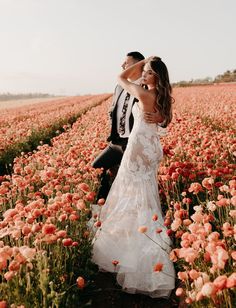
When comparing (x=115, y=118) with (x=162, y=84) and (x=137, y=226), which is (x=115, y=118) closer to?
(x=162, y=84)

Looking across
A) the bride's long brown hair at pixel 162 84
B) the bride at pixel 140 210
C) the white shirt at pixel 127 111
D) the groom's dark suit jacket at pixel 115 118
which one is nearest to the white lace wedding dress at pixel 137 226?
the bride at pixel 140 210

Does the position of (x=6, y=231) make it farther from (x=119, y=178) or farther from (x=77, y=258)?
(x=119, y=178)

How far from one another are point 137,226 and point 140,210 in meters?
0.18

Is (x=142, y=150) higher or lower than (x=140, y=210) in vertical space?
higher

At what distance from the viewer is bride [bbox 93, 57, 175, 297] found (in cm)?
344

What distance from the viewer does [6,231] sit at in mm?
2803

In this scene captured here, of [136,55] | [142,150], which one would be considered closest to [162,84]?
[142,150]

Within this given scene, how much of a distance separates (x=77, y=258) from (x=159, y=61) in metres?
1.97

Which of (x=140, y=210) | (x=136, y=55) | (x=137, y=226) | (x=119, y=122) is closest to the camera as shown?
(x=137, y=226)

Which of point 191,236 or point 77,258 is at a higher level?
point 191,236

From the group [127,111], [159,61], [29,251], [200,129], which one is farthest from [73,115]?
[29,251]

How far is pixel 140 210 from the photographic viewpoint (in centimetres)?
400

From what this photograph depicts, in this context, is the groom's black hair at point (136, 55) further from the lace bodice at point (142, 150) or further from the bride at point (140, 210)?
the lace bodice at point (142, 150)

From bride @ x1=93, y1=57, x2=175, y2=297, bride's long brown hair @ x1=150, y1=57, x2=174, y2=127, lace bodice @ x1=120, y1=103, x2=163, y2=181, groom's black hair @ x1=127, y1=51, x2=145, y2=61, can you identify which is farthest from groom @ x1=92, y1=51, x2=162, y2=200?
bride's long brown hair @ x1=150, y1=57, x2=174, y2=127
